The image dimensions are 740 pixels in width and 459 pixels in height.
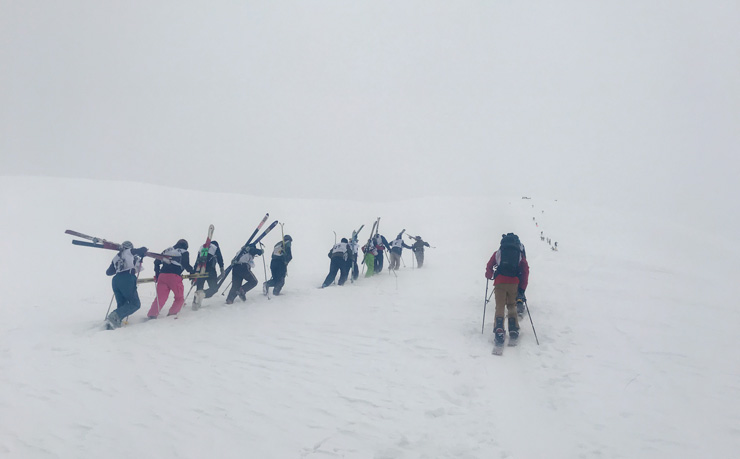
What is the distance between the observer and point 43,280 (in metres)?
15.5

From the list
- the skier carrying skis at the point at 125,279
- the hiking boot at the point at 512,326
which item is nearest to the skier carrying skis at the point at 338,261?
the skier carrying skis at the point at 125,279

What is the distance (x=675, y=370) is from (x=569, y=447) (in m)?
2.93

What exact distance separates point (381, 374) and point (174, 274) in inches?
238

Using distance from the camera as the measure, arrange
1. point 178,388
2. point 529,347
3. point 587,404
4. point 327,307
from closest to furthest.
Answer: point 587,404 → point 178,388 → point 529,347 → point 327,307

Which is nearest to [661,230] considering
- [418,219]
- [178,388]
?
[418,219]

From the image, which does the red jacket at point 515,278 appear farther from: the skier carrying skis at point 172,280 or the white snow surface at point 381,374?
the skier carrying skis at point 172,280

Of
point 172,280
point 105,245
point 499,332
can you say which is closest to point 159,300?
point 172,280

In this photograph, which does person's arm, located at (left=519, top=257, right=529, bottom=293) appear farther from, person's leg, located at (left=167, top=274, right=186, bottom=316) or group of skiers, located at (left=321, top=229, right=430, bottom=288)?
person's leg, located at (left=167, top=274, right=186, bottom=316)

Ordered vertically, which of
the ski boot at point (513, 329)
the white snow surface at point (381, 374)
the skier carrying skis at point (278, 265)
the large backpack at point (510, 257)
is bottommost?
the white snow surface at point (381, 374)

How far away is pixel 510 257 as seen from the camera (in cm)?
759

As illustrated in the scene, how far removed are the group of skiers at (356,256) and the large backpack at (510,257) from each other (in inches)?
259

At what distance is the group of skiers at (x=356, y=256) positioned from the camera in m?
13.4

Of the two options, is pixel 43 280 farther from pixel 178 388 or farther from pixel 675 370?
pixel 675 370

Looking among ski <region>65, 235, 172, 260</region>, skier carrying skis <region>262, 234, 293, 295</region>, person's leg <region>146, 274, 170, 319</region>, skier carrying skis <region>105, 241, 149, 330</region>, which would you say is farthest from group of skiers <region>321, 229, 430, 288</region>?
skier carrying skis <region>105, 241, 149, 330</region>
